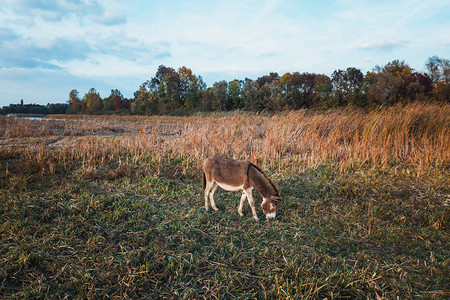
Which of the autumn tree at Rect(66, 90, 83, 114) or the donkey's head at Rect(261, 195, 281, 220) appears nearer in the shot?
the donkey's head at Rect(261, 195, 281, 220)

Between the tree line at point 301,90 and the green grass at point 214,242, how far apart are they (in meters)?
10.9

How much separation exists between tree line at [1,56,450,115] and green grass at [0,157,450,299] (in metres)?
10.9

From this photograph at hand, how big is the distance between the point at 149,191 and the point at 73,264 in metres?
2.70

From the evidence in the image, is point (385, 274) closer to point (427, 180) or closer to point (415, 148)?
point (427, 180)

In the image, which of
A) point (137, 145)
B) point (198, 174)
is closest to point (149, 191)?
point (198, 174)

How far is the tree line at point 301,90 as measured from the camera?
2852cm

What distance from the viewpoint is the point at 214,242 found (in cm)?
381

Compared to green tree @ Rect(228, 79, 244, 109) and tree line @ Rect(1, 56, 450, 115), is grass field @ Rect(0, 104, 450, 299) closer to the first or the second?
tree line @ Rect(1, 56, 450, 115)

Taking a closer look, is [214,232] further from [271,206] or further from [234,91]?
[234,91]

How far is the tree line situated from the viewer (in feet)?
93.6

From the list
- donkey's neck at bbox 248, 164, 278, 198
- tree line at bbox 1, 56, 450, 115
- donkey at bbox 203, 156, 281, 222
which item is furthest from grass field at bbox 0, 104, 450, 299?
tree line at bbox 1, 56, 450, 115

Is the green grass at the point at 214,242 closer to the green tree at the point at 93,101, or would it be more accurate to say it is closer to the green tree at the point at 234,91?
the green tree at the point at 234,91

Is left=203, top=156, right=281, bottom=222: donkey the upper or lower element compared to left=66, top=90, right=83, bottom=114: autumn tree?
lower

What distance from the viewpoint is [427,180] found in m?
6.94
